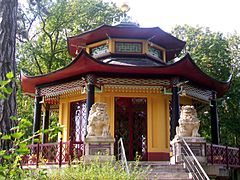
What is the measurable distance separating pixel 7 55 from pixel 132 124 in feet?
34.5

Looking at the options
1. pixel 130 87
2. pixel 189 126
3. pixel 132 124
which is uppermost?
pixel 130 87

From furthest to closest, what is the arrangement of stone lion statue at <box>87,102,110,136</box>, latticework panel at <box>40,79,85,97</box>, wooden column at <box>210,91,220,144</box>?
wooden column at <box>210,91,220,144</box> → latticework panel at <box>40,79,85,97</box> → stone lion statue at <box>87,102,110,136</box>

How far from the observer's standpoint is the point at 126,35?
1558 cm

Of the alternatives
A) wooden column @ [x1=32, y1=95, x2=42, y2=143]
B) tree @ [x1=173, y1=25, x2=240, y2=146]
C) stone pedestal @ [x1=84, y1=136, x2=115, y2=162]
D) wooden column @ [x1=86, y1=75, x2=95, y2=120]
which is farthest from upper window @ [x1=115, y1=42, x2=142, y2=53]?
tree @ [x1=173, y1=25, x2=240, y2=146]

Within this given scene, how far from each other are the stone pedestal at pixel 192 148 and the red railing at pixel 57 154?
291 centimetres

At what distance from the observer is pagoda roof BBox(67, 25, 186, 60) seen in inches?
598

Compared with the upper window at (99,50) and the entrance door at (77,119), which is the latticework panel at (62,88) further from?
the upper window at (99,50)

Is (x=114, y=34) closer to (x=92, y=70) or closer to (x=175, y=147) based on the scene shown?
(x=92, y=70)

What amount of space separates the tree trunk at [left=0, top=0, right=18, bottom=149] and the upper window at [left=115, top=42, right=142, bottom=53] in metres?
11.1

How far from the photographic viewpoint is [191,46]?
87.4 ft

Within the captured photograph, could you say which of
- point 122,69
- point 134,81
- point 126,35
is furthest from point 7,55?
point 126,35

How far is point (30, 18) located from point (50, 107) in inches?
441

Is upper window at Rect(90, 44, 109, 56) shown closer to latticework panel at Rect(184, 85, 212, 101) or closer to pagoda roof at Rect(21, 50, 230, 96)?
pagoda roof at Rect(21, 50, 230, 96)

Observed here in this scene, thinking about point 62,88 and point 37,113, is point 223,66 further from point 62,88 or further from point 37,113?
point 37,113
